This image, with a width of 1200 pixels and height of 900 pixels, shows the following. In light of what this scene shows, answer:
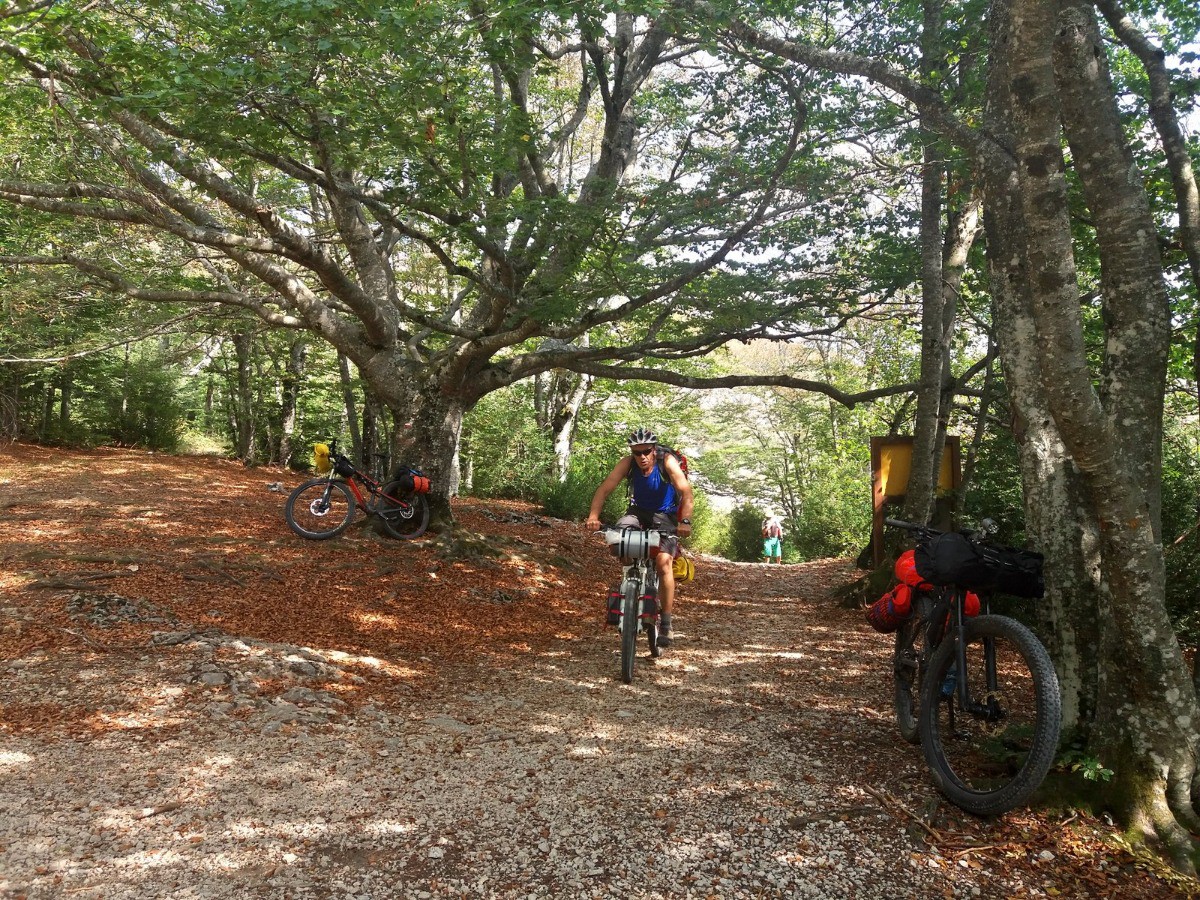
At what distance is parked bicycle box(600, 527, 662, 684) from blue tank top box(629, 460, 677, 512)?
34 cm

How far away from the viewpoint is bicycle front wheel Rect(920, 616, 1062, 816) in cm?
285

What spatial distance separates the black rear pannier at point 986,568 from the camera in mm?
3270

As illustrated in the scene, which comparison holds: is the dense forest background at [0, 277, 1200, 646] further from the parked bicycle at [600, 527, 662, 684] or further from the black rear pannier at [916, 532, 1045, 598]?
the black rear pannier at [916, 532, 1045, 598]

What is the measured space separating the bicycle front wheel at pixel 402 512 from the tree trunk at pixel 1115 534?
23.7ft

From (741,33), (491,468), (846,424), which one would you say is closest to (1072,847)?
(741,33)

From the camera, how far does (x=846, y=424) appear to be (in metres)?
22.5

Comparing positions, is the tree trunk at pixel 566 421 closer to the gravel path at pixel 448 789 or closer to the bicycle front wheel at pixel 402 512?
the bicycle front wheel at pixel 402 512

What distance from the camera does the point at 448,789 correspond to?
3301 millimetres

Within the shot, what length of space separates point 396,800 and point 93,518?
706 centimetres

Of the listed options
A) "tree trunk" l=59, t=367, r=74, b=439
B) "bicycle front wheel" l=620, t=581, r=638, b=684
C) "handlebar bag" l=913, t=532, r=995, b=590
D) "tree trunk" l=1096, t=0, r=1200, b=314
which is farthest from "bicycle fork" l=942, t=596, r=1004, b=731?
"tree trunk" l=59, t=367, r=74, b=439

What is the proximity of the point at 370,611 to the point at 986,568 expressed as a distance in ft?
16.7

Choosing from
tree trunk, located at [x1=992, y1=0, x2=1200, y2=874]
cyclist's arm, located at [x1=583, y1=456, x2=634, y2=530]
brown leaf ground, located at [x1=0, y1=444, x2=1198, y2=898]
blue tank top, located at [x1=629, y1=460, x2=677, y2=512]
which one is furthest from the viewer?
blue tank top, located at [x1=629, y1=460, x2=677, y2=512]

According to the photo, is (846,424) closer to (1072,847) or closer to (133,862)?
(1072,847)

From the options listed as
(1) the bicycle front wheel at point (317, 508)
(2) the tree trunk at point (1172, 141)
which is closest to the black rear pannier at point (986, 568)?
(2) the tree trunk at point (1172, 141)
